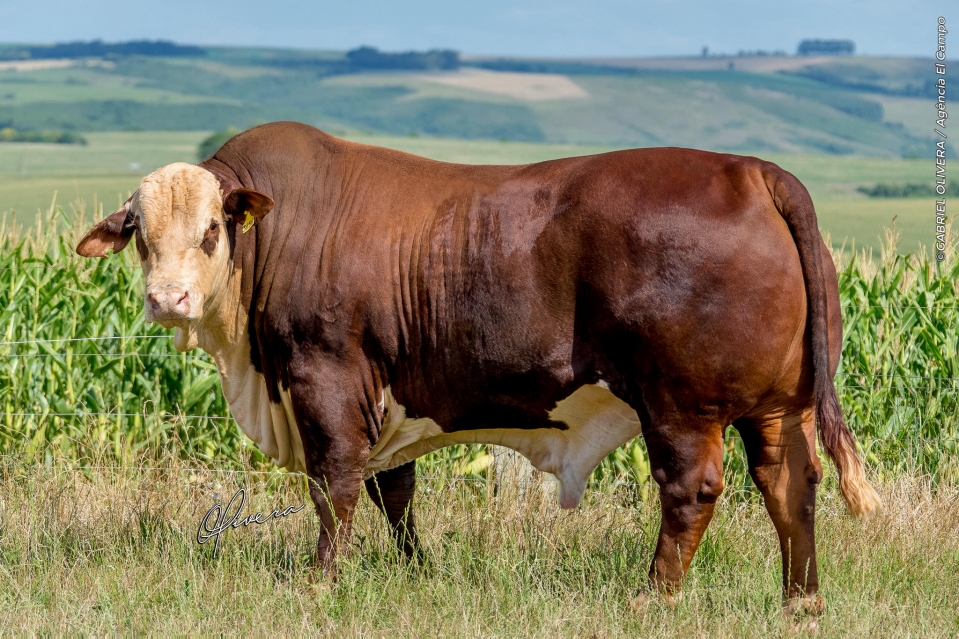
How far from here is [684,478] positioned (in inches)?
161

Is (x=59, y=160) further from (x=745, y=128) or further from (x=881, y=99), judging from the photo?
(x=881, y=99)

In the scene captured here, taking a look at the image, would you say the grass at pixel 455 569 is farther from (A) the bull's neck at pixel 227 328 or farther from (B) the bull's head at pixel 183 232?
(B) the bull's head at pixel 183 232

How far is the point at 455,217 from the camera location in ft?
14.6

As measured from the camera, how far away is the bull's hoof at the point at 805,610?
418 cm

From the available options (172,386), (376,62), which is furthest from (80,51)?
(172,386)

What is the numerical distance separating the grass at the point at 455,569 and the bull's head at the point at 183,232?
1.26m

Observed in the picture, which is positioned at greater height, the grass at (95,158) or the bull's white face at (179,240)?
the bull's white face at (179,240)

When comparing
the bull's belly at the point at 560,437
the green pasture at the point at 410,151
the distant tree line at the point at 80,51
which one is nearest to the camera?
the bull's belly at the point at 560,437

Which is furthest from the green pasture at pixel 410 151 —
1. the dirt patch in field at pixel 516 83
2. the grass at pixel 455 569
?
the grass at pixel 455 569

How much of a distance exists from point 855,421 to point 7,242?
7.31 metres

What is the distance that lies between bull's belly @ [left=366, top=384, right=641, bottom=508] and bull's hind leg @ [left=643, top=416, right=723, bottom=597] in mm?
337

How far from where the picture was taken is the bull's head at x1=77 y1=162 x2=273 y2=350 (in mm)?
4117

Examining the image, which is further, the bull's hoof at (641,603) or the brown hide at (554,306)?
the bull's hoof at (641,603)

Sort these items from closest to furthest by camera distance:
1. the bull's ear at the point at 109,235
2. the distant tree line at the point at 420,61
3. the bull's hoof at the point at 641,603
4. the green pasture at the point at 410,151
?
the bull's hoof at the point at 641,603 → the bull's ear at the point at 109,235 → the green pasture at the point at 410,151 → the distant tree line at the point at 420,61
